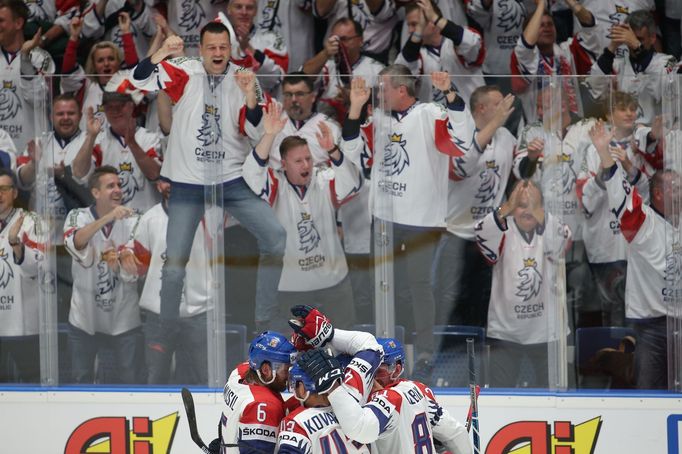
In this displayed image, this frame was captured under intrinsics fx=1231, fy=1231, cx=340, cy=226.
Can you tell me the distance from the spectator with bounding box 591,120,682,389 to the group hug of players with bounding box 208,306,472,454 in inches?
58.3

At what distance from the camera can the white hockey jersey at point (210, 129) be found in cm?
619

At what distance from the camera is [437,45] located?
7438mm

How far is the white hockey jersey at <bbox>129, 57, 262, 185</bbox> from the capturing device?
6.19 meters

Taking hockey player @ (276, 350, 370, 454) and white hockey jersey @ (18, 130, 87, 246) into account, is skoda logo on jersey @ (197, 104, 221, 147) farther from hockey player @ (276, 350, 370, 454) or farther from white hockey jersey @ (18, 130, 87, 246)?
hockey player @ (276, 350, 370, 454)

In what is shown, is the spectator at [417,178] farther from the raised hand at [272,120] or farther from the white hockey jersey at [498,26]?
the white hockey jersey at [498,26]

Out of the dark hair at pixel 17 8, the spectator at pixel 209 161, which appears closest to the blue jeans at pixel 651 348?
the spectator at pixel 209 161

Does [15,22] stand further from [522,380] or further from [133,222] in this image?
[522,380]

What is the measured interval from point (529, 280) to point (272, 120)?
1.51 m

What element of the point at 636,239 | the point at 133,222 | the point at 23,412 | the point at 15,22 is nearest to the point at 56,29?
the point at 15,22

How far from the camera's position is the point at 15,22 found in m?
7.71

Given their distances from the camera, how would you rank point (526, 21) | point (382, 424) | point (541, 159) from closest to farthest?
1. point (382, 424)
2. point (541, 159)
3. point (526, 21)

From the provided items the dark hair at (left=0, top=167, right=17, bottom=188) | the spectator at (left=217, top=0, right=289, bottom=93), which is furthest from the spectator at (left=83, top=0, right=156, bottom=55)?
the dark hair at (left=0, top=167, right=17, bottom=188)

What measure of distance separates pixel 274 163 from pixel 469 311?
1225 mm

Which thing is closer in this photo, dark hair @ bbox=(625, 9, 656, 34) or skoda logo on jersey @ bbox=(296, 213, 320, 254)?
skoda logo on jersey @ bbox=(296, 213, 320, 254)
